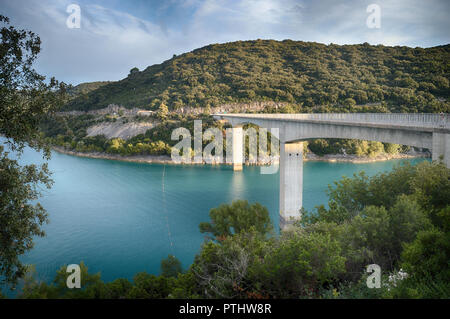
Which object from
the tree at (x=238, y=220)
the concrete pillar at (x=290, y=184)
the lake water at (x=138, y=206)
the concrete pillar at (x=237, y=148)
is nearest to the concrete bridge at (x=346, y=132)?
the concrete pillar at (x=290, y=184)

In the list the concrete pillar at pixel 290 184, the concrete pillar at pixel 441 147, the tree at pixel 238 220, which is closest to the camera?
the concrete pillar at pixel 441 147

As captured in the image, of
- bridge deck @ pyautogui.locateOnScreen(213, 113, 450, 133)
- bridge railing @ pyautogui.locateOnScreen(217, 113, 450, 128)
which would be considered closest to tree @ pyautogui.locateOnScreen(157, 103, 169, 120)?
bridge deck @ pyautogui.locateOnScreen(213, 113, 450, 133)

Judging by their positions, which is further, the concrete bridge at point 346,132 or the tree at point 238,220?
the tree at point 238,220

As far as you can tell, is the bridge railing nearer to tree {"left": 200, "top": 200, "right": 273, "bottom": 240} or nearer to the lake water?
tree {"left": 200, "top": 200, "right": 273, "bottom": 240}

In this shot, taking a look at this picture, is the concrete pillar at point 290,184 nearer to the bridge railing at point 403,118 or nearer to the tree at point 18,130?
the bridge railing at point 403,118

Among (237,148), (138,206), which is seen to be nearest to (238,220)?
(138,206)
